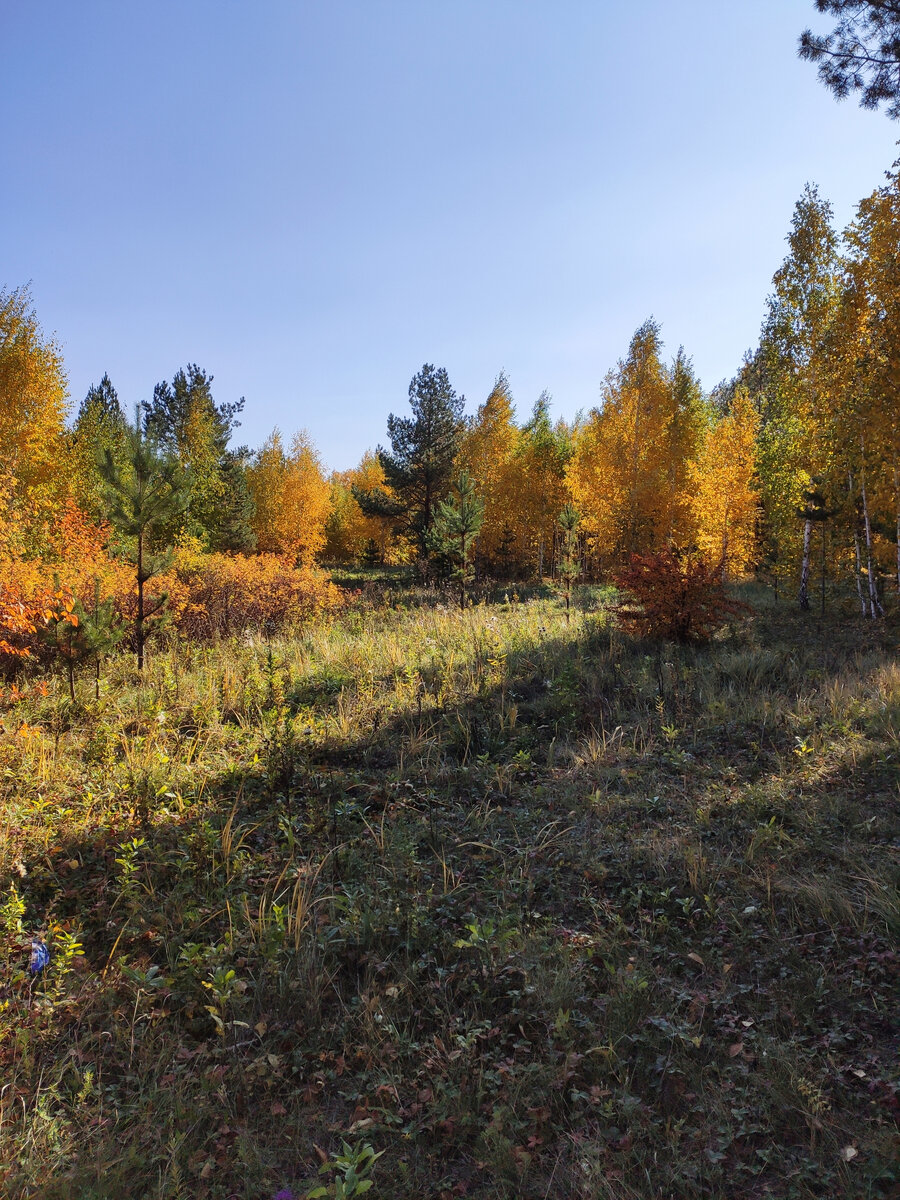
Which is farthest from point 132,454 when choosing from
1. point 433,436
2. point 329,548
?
point 329,548

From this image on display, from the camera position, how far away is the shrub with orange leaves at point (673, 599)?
8.84 m

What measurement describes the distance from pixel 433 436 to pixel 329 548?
18288mm

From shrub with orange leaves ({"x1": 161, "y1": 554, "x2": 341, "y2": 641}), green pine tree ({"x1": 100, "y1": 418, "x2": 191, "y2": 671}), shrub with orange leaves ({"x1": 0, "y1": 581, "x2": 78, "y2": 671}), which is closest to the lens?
shrub with orange leaves ({"x1": 0, "y1": 581, "x2": 78, "y2": 671})

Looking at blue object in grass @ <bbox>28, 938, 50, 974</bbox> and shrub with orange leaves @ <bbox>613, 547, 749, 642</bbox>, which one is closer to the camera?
blue object in grass @ <bbox>28, 938, 50, 974</bbox>

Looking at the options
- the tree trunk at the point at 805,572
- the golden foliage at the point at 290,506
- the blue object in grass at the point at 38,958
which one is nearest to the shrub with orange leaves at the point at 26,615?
the blue object in grass at the point at 38,958

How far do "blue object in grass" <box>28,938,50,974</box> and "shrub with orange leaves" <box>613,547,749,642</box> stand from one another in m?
8.10

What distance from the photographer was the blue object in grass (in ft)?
9.70

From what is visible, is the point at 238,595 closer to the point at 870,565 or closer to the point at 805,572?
the point at 870,565

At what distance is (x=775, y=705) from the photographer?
20.3 feet

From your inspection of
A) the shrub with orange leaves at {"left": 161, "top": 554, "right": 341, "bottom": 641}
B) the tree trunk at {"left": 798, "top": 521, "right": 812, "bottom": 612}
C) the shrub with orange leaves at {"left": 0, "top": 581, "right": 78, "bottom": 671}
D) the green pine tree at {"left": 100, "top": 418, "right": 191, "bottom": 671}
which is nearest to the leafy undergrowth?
the shrub with orange leaves at {"left": 0, "top": 581, "right": 78, "bottom": 671}

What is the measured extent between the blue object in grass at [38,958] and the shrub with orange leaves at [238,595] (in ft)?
28.6

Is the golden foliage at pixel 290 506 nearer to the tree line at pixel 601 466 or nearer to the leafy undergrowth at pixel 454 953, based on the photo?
the tree line at pixel 601 466

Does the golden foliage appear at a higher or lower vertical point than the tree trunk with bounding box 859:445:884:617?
higher

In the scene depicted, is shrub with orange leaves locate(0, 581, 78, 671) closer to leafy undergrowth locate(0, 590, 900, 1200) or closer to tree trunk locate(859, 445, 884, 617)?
leafy undergrowth locate(0, 590, 900, 1200)
